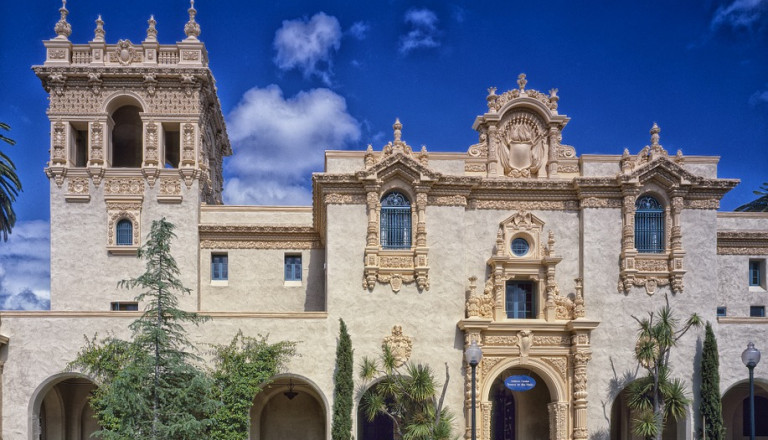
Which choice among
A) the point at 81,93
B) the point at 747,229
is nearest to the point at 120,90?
the point at 81,93

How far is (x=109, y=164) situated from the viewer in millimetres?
33500

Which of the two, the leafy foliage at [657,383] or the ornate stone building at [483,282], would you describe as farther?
the ornate stone building at [483,282]

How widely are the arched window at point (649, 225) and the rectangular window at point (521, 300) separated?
4596 millimetres

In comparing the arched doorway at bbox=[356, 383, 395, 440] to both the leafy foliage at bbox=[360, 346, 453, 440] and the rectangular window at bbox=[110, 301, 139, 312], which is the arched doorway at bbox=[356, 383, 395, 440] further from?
the rectangular window at bbox=[110, 301, 139, 312]

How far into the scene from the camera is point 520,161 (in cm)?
2903

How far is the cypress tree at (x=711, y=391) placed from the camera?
26500 millimetres

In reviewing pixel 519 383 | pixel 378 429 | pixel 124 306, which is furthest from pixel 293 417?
pixel 519 383

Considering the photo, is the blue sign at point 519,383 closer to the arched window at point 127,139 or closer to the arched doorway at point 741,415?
the arched doorway at point 741,415

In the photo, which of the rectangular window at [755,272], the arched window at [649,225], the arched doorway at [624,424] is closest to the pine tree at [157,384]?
the arched doorway at [624,424]

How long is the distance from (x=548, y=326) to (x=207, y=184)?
18230 mm

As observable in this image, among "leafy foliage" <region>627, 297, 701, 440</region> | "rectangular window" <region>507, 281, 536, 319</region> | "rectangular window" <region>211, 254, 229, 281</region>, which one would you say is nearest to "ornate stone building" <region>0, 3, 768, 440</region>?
"rectangular window" <region>507, 281, 536, 319</region>

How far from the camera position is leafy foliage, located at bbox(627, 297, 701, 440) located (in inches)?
1010

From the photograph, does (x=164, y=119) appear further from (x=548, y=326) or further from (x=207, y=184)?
(x=548, y=326)

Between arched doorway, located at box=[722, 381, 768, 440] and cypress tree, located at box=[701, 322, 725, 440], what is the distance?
6176mm
